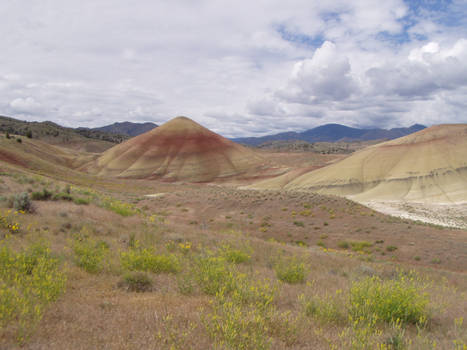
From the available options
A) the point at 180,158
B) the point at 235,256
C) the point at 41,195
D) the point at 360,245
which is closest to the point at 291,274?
the point at 235,256

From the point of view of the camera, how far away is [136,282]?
5.68 m

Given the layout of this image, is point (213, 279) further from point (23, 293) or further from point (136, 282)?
point (23, 293)

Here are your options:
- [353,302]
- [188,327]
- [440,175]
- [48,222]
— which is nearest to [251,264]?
[353,302]

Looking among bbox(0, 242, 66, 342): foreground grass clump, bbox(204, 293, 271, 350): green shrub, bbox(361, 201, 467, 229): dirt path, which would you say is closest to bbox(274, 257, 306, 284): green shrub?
bbox(204, 293, 271, 350): green shrub

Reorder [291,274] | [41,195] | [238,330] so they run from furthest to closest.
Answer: [41,195], [291,274], [238,330]

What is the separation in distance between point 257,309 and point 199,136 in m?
108

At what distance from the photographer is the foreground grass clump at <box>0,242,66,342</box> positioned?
11.5ft

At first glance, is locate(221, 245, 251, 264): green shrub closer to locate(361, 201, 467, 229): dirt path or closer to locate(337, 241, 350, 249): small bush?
locate(337, 241, 350, 249): small bush

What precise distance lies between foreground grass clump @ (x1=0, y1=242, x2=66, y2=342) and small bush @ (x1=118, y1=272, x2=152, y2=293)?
1128 millimetres

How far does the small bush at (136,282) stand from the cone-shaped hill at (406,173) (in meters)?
56.1

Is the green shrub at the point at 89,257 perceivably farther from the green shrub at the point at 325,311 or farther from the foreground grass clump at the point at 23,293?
the green shrub at the point at 325,311

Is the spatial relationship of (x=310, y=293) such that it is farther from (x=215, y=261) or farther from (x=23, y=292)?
(x=23, y=292)

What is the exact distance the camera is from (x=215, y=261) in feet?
21.5

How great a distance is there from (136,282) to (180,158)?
94.9 metres
